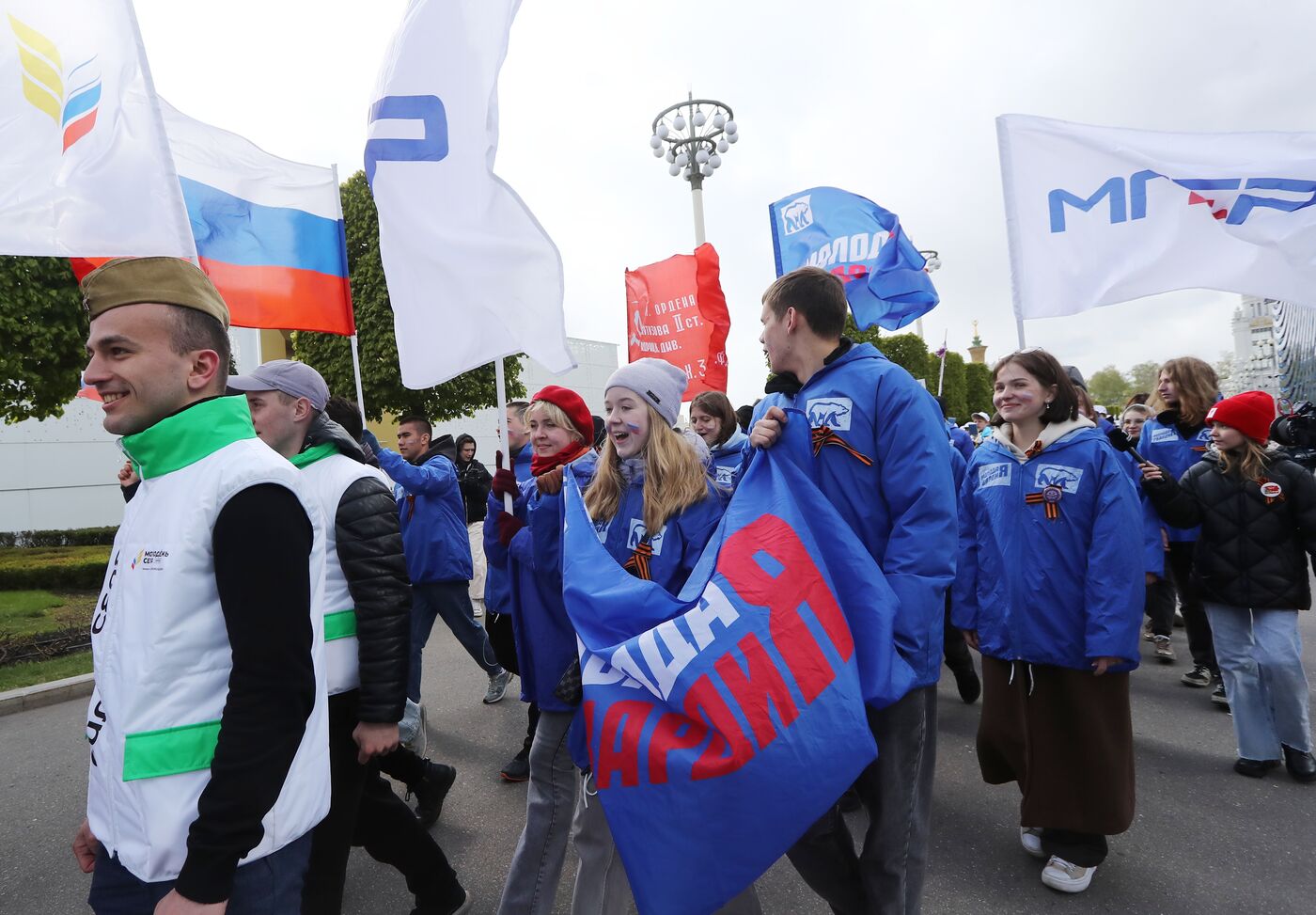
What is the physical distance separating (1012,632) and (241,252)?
4386 millimetres

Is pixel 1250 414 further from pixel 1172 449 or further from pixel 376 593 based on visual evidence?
pixel 376 593

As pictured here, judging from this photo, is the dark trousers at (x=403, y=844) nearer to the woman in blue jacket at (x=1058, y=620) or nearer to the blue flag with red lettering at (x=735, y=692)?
the blue flag with red lettering at (x=735, y=692)

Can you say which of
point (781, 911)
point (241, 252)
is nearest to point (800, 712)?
point (781, 911)

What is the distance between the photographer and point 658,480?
2.40m

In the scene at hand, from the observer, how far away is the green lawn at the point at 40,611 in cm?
845

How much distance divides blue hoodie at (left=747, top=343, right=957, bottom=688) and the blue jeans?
A: 157cm

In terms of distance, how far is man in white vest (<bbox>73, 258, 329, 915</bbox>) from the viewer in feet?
4.34

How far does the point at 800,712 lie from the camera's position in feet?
5.86

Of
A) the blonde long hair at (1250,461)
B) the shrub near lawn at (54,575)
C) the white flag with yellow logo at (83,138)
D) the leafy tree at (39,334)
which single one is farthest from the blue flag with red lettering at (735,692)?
the shrub near lawn at (54,575)

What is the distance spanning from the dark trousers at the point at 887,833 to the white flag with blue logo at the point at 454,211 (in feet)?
6.05

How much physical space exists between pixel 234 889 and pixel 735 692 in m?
1.11

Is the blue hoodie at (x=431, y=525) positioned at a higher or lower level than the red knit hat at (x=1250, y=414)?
lower

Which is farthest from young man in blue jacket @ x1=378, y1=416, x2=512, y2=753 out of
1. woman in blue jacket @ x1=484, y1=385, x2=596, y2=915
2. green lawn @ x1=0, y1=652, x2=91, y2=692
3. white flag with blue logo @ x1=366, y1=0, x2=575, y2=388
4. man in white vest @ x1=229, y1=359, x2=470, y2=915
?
green lawn @ x1=0, y1=652, x2=91, y2=692

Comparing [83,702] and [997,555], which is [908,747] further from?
[83,702]
